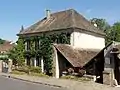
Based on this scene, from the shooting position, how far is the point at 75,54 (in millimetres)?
33812

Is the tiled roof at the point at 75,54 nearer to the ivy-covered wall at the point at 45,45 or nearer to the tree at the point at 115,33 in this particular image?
the ivy-covered wall at the point at 45,45

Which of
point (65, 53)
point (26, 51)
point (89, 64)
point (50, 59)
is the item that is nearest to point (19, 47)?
point (26, 51)

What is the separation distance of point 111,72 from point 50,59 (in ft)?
40.6

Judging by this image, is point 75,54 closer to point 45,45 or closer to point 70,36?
point 70,36

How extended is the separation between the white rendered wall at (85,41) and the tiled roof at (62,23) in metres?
1.01

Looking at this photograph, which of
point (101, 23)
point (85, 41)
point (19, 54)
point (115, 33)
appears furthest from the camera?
point (101, 23)

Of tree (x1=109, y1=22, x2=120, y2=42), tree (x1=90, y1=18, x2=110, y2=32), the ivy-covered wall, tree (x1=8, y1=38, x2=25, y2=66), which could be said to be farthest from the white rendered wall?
tree (x1=90, y1=18, x2=110, y2=32)

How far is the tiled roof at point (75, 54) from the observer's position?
3196 cm

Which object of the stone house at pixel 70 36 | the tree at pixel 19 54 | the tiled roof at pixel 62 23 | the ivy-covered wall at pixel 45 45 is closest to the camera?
the stone house at pixel 70 36

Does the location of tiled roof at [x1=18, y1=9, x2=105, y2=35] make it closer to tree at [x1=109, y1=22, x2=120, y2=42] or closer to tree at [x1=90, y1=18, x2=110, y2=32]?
tree at [x1=109, y1=22, x2=120, y2=42]

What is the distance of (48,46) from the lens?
126ft

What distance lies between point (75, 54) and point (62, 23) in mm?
6967

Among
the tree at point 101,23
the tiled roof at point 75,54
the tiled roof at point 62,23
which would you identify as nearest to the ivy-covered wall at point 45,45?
the tiled roof at point 62,23

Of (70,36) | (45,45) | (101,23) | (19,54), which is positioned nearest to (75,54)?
(70,36)
